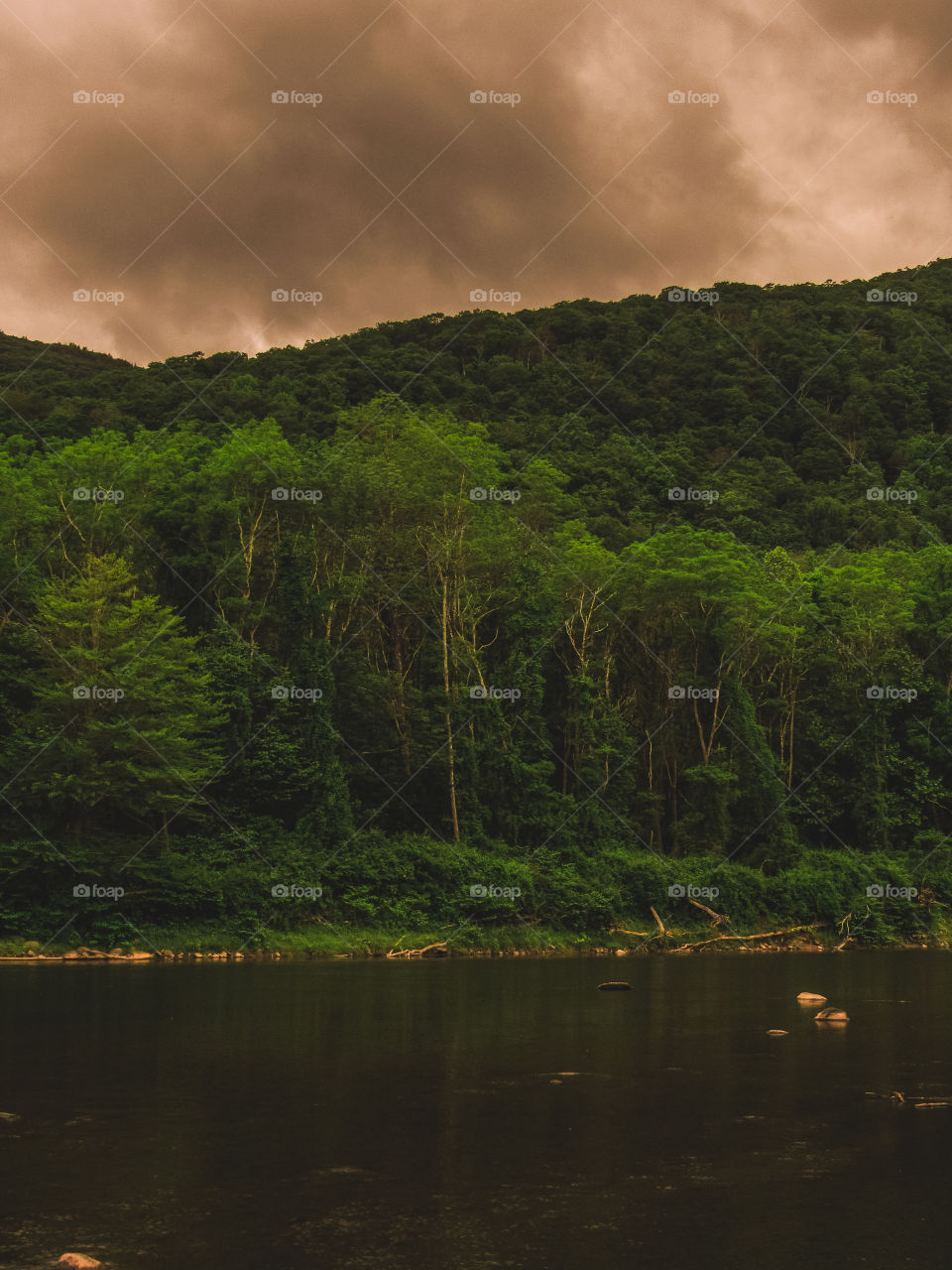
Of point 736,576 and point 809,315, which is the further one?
point 809,315

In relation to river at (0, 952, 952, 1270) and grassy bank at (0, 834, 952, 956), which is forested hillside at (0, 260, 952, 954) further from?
river at (0, 952, 952, 1270)

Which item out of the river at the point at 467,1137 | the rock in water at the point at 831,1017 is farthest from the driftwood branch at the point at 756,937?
the rock in water at the point at 831,1017

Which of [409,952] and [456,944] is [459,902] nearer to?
[456,944]

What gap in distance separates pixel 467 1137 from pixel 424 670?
146 feet

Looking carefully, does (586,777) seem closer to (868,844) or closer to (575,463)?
(868,844)

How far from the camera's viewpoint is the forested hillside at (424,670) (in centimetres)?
4444

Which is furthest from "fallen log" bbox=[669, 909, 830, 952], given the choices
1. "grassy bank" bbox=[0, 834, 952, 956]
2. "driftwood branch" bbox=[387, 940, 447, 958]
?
"driftwood branch" bbox=[387, 940, 447, 958]

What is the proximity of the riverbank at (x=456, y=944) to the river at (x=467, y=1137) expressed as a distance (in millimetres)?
15938

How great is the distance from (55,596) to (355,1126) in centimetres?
3578

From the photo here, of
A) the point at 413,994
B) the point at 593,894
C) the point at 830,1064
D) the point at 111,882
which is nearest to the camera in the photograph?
the point at 830,1064

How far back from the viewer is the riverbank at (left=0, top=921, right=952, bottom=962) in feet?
134

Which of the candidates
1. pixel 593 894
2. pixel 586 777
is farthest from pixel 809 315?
pixel 593 894

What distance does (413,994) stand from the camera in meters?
28.5

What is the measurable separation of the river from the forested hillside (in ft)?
63.3
